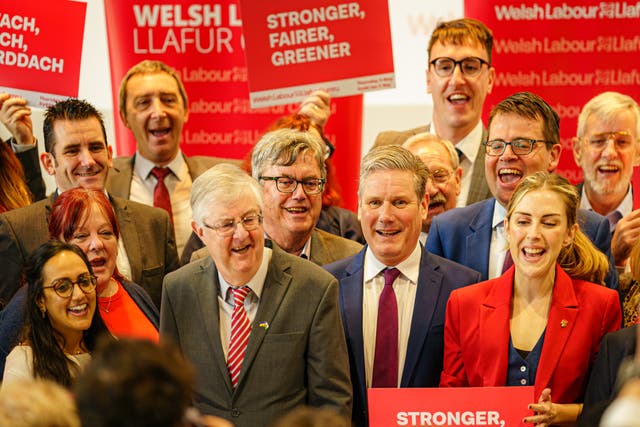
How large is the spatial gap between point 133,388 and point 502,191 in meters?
2.85

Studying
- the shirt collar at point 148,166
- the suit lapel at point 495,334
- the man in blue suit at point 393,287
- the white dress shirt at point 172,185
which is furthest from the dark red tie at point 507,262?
the shirt collar at point 148,166

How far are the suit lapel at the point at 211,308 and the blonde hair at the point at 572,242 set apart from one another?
121cm

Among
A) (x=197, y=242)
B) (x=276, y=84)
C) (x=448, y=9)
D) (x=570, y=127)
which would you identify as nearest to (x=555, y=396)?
(x=197, y=242)

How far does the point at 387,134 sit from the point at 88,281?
7.66 ft

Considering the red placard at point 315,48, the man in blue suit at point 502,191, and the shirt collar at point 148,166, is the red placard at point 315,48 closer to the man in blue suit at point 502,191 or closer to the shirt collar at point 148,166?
the shirt collar at point 148,166

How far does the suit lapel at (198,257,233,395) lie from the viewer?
389 cm

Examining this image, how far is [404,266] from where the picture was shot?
4.27 m

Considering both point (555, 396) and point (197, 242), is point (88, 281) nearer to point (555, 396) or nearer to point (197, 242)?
point (197, 242)

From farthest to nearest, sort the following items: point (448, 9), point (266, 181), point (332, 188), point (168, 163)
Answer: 1. point (448, 9)
2. point (168, 163)
3. point (332, 188)
4. point (266, 181)

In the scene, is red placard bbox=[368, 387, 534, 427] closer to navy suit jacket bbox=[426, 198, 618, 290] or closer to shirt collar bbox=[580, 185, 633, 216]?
navy suit jacket bbox=[426, 198, 618, 290]

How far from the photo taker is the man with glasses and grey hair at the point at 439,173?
5.13 m

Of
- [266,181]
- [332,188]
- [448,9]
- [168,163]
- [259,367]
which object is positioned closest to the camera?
[259,367]

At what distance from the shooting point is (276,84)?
5.93m

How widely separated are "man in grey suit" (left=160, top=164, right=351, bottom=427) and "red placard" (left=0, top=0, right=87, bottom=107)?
204 centimetres
